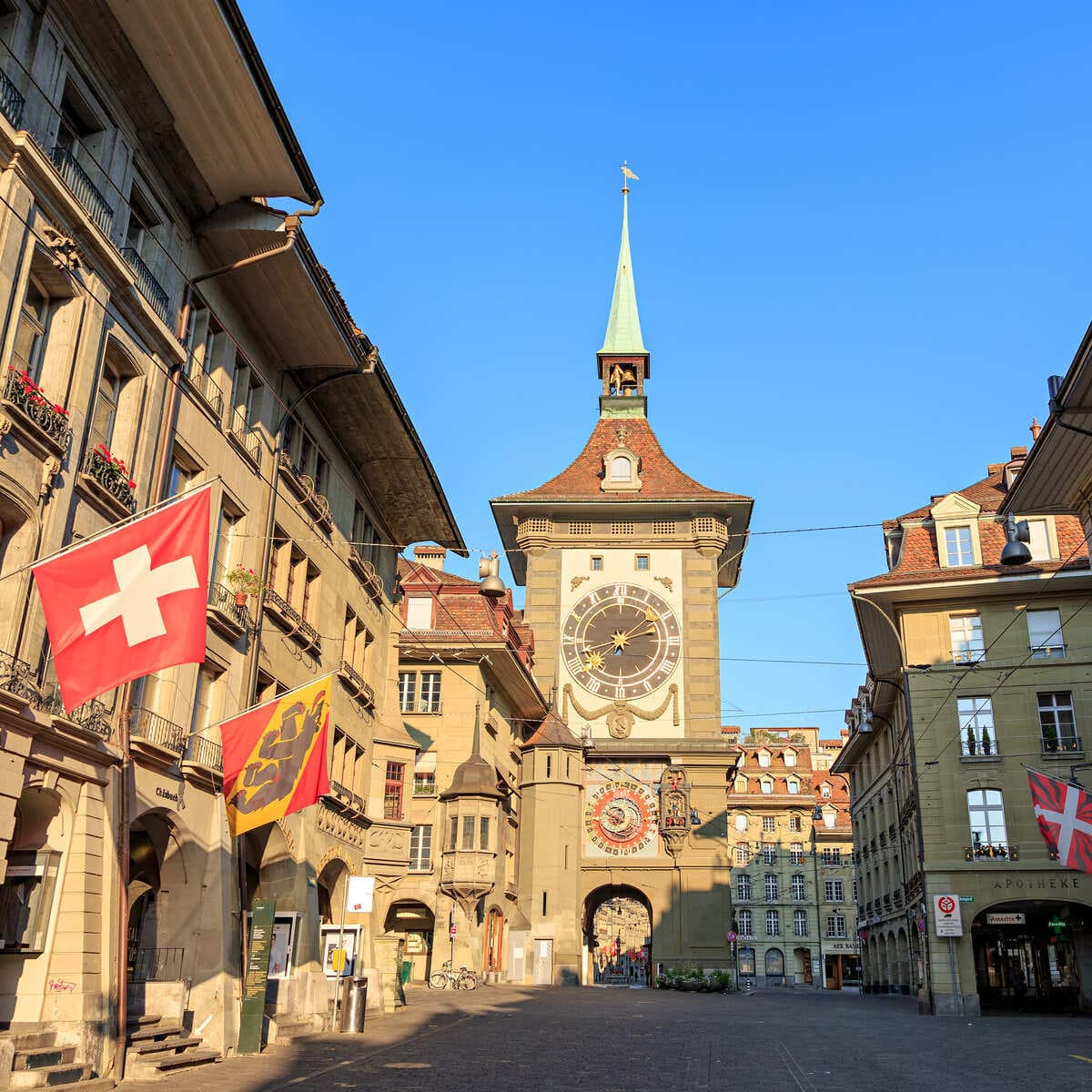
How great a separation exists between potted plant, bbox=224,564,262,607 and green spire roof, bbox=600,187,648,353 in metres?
55.9

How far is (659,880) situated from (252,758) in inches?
1589

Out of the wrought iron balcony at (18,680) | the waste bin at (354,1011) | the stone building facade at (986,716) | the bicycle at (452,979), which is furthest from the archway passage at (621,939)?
the wrought iron balcony at (18,680)

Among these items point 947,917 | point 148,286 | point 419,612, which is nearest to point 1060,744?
point 947,917

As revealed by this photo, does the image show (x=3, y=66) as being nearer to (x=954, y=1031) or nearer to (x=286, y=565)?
(x=286, y=565)

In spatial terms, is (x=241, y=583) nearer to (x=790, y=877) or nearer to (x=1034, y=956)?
(x=1034, y=956)

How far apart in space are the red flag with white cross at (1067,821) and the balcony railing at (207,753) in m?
17.9

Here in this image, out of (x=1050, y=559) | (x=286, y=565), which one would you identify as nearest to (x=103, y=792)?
(x=286, y=565)

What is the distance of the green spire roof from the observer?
7625cm

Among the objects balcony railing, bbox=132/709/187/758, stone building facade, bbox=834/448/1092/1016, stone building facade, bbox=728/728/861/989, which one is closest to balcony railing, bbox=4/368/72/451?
balcony railing, bbox=132/709/187/758

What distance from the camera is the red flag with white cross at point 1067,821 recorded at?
25016mm

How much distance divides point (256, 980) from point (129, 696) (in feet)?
17.7

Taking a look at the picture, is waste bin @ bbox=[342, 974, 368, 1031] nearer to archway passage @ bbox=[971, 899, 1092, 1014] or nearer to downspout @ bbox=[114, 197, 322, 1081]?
downspout @ bbox=[114, 197, 322, 1081]

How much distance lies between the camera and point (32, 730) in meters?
14.3

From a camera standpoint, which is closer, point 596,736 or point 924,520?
point 924,520
